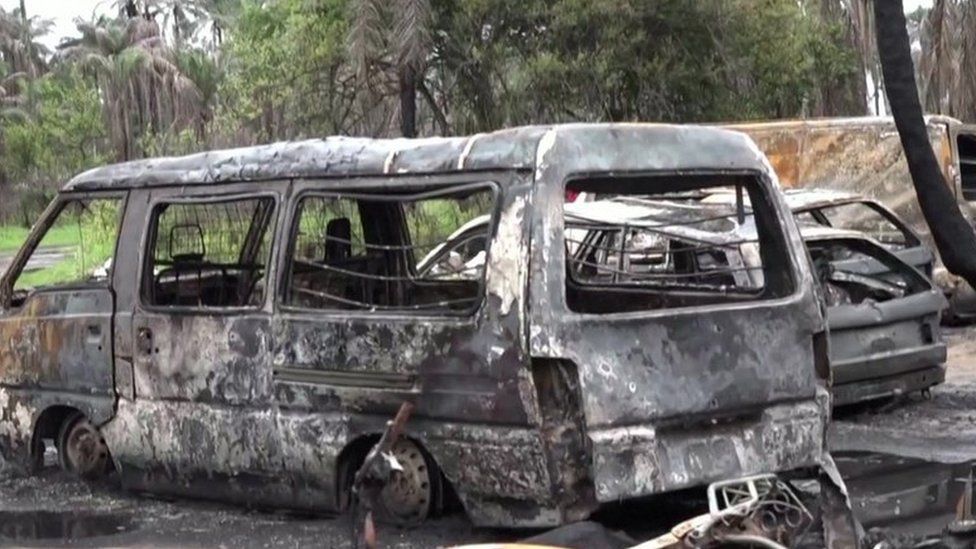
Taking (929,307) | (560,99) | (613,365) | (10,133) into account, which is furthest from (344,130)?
(10,133)

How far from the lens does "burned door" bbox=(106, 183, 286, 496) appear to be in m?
7.26

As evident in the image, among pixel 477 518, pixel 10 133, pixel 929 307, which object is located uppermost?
pixel 10 133

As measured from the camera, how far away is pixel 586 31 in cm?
2109

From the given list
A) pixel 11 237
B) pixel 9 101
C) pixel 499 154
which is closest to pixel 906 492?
pixel 499 154

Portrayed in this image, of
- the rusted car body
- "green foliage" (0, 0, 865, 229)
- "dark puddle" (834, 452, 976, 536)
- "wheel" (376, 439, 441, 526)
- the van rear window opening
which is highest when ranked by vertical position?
"green foliage" (0, 0, 865, 229)

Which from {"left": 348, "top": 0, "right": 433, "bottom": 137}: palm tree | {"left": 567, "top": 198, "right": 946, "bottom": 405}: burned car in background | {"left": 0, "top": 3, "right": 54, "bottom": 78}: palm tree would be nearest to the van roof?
{"left": 567, "top": 198, "right": 946, "bottom": 405}: burned car in background

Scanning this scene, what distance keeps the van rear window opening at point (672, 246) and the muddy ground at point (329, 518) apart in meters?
1.13

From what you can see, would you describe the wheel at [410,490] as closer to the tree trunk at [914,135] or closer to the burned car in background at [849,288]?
the burned car in background at [849,288]

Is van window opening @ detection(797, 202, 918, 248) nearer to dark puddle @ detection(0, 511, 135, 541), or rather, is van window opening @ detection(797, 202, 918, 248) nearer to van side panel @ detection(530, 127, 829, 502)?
van side panel @ detection(530, 127, 829, 502)

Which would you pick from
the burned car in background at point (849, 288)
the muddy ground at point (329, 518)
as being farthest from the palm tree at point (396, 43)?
the muddy ground at point (329, 518)

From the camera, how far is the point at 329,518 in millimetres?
7270

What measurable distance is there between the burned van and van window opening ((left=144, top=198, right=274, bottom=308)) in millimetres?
15

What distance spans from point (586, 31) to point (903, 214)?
692 centimetres

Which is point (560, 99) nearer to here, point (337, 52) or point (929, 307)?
point (337, 52)
